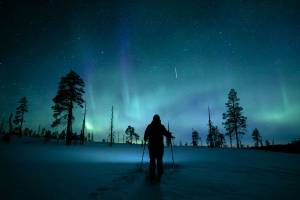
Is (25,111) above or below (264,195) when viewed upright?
above

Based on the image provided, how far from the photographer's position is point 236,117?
135 ft

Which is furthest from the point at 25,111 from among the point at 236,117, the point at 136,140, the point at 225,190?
the point at 225,190

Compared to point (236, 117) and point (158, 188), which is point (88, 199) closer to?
point (158, 188)

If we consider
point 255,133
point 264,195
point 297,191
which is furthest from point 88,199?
point 255,133

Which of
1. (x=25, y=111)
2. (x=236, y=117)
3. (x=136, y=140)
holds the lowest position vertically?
(x=136, y=140)

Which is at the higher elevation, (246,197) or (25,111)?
(25,111)

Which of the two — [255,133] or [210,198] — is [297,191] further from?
[255,133]

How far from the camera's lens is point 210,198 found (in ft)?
13.7

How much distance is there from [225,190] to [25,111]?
62.7 metres

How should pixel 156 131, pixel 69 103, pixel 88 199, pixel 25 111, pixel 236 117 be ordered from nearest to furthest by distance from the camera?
pixel 88 199, pixel 156 131, pixel 69 103, pixel 236 117, pixel 25 111

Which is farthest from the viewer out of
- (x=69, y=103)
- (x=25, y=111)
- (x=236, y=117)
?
(x=25, y=111)

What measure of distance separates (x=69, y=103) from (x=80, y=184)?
27207 mm

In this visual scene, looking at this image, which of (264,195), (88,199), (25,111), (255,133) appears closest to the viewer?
(88,199)

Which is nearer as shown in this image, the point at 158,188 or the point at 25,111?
the point at 158,188
